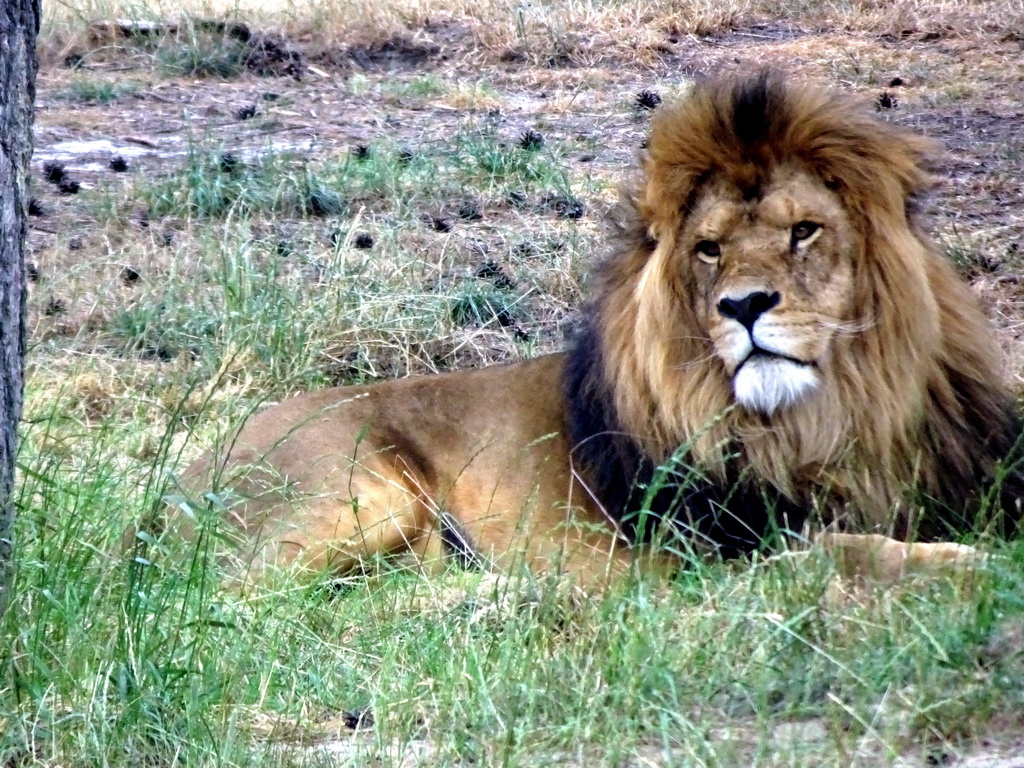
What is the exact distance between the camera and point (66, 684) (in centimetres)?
283

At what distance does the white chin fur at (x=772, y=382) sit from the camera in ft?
12.4

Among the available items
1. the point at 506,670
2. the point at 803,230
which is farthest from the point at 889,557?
the point at 506,670

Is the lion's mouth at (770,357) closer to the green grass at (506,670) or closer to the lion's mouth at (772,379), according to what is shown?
the lion's mouth at (772,379)

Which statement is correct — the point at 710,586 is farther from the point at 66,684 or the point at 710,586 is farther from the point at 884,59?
the point at 884,59

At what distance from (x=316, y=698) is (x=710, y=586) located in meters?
0.99

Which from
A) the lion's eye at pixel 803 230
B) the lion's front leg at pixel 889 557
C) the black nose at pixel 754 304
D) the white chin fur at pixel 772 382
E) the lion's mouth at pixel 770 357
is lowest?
the lion's front leg at pixel 889 557

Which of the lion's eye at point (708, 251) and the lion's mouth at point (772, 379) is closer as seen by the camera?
the lion's mouth at point (772, 379)

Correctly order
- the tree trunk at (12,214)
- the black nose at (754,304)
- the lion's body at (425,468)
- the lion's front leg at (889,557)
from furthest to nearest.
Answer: the lion's body at (425,468)
the black nose at (754,304)
the lion's front leg at (889,557)
the tree trunk at (12,214)

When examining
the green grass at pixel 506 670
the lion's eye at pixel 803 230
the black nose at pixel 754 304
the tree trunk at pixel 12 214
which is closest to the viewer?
the green grass at pixel 506 670

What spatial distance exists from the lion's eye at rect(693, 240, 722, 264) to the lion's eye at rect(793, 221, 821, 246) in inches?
7.6

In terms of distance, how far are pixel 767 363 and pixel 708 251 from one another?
13.9 inches

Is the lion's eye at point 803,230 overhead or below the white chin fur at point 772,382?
overhead

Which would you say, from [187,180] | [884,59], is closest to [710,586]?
[187,180]

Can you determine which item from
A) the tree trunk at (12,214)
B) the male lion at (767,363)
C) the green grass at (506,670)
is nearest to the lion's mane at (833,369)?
the male lion at (767,363)
